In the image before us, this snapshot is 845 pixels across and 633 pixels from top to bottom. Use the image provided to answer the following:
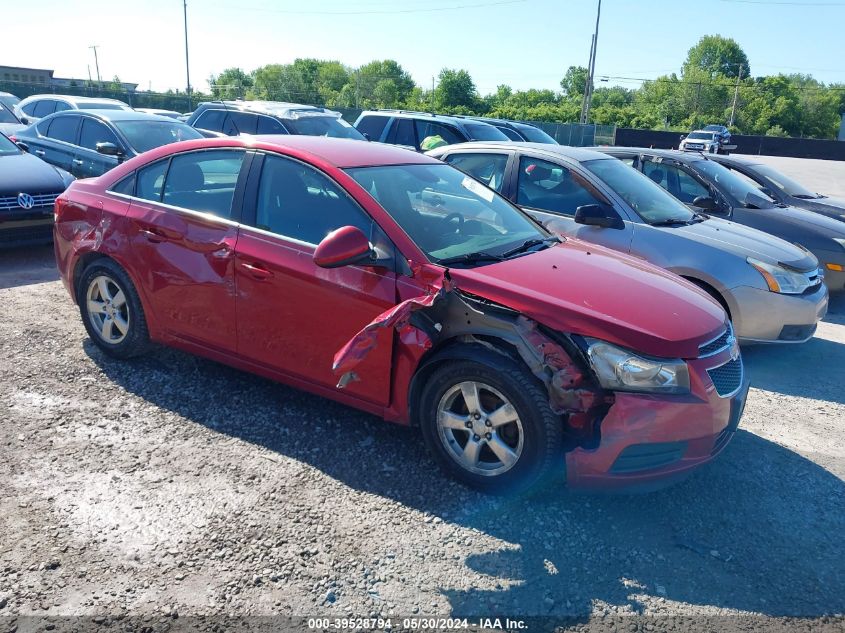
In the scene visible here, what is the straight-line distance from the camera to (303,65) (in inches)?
5266

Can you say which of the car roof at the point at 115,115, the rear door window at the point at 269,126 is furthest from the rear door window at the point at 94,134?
the rear door window at the point at 269,126

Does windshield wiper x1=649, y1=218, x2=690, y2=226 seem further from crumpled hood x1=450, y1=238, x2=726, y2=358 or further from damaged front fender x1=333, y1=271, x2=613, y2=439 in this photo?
damaged front fender x1=333, y1=271, x2=613, y2=439

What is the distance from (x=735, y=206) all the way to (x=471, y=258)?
553 cm

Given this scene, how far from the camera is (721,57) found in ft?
387

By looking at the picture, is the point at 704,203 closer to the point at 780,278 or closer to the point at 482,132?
the point at 780,278

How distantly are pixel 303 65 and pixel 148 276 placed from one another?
13945 centimetres

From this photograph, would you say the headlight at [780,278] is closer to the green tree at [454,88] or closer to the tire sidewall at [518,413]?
the tire sidewall at [518,413]

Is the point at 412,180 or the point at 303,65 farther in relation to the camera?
the point at 303,65

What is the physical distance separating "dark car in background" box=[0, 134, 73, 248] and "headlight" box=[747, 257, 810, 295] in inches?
282

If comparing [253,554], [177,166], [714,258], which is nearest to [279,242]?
[177,166]

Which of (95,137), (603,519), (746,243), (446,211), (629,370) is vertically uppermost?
(95,137)

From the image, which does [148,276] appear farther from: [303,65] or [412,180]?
[303,65]

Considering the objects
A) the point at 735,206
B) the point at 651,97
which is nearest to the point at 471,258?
the point at 735,206

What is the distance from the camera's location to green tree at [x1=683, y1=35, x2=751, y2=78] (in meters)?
116
